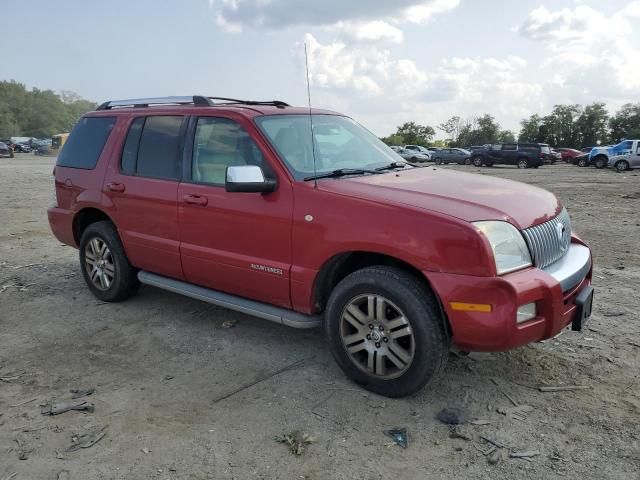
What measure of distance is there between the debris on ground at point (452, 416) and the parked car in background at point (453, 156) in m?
35.7

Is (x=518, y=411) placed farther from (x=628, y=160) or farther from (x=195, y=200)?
(x=628, y=160)

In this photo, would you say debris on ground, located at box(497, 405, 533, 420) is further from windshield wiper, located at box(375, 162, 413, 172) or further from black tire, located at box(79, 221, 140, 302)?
black tire, located at box(79, 221, 140, 302)

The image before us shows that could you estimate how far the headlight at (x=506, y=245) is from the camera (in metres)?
3.04

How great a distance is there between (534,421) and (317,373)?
143cm

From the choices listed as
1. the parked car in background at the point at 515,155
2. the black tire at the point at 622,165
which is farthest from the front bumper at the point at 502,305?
the parked car in background at the point at 515,155

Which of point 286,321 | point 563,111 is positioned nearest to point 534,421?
point 286,321

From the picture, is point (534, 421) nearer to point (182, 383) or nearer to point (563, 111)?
point (182, 383)

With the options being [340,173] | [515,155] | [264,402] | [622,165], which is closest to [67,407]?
[264,402]

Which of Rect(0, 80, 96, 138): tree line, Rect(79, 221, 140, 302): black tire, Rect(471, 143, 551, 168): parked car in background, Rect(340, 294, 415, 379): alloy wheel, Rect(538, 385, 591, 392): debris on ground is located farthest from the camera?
Rect(0, 80, 96, 138): tree line

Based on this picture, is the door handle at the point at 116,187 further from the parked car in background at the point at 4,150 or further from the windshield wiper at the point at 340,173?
the parked car in background at the point at 4,150

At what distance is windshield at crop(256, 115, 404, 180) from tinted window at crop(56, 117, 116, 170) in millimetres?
1952

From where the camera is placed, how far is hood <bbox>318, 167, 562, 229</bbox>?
322 cm

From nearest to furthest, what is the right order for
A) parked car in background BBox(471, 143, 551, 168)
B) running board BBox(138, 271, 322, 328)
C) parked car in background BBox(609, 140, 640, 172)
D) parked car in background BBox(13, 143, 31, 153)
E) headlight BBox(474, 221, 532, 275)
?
headlight BBox(474, 221, 532, 275) < running board BBox(138, 271, 322, 328) < parked car in background BBox(609, 140, 640, 172) < parked car in background BBox(471, 143, 551, 168) < parked car in background BBox(13, 143, 31, 153)

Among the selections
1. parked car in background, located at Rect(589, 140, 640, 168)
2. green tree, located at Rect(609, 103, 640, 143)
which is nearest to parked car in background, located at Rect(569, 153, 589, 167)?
parked car in background, located at Rect(589, 140, 640, 168)
